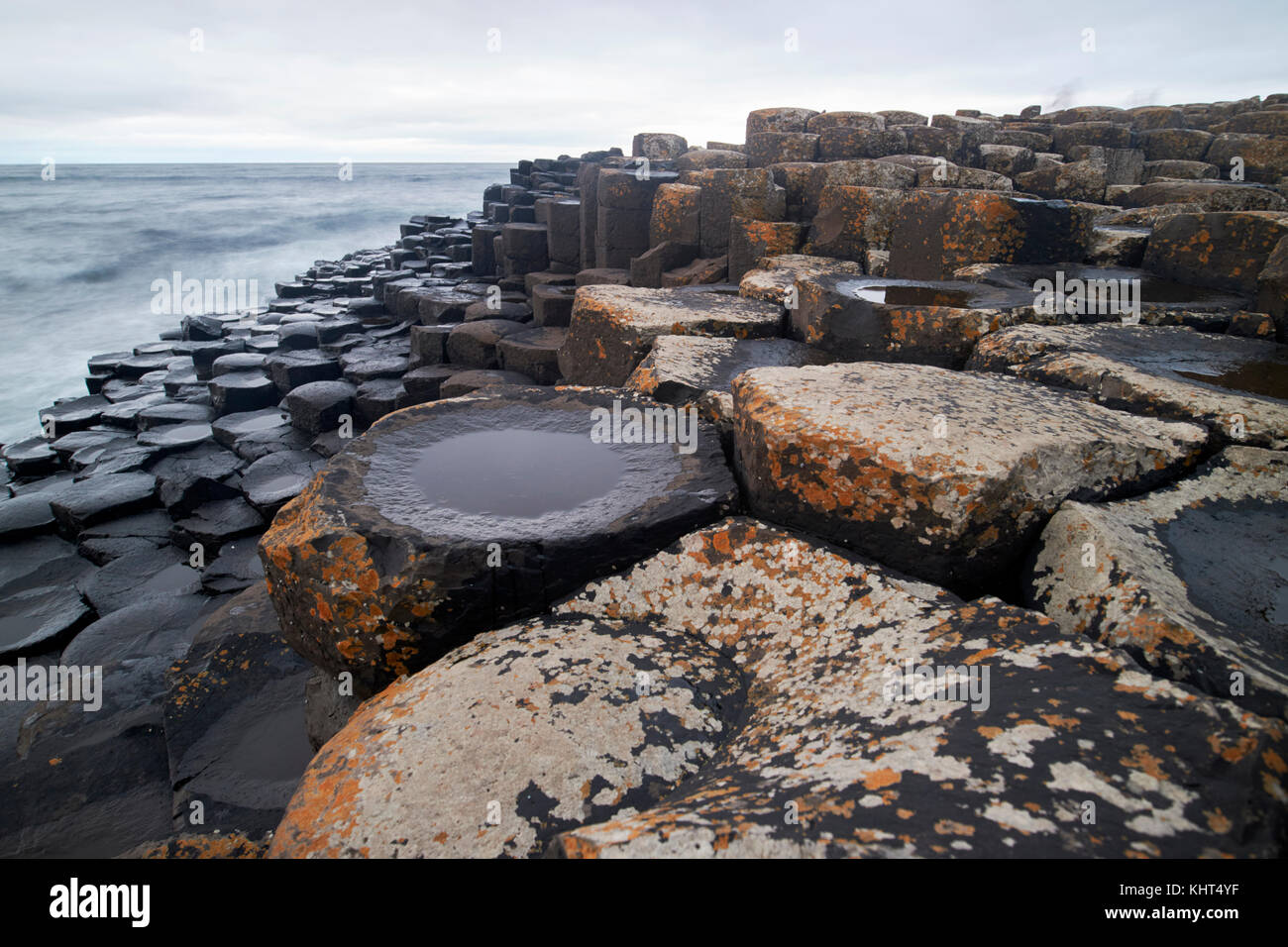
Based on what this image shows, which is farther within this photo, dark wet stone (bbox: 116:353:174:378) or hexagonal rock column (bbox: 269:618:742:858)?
dark wet stone (bbox: 116:353:174:378)

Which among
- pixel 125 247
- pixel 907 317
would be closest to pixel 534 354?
pixel 907 317

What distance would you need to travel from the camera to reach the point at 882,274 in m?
3.93

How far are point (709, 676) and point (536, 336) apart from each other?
19.0 feet

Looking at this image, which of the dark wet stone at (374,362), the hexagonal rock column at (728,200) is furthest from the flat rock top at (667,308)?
the dark wet stone at (374,362)

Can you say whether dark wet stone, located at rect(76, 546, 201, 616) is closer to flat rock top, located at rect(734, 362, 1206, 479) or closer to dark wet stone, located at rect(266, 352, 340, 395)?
dark wet stone, located at rect(266, 352, 340, 395)

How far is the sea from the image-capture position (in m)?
17.5

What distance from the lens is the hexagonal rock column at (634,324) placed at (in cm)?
314

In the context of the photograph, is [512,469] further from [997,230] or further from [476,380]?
[476,380]

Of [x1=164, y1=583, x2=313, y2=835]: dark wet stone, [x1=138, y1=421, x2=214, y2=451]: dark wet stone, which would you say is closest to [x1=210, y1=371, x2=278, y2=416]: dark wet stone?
[x1=138, y1=421, x2=214, y2=451]: dark wet stone

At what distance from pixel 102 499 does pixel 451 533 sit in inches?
226

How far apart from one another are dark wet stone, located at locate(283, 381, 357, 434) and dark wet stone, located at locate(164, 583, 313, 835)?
3.56 metres

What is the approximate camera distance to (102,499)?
5.80 m
